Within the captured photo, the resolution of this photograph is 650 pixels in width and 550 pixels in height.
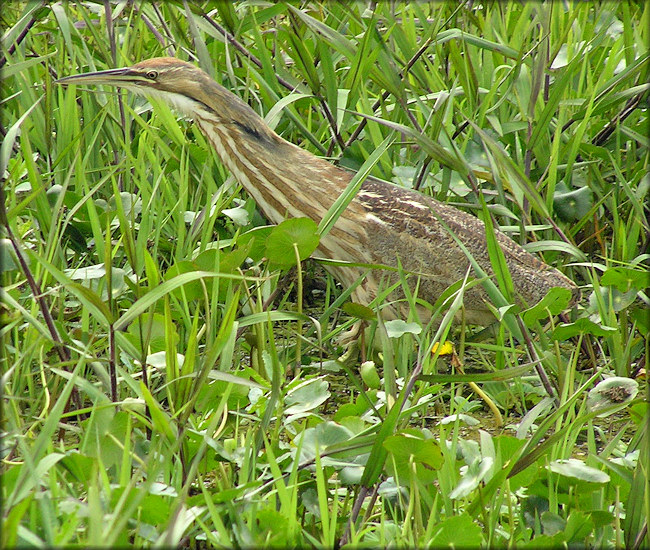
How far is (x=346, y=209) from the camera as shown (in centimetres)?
225

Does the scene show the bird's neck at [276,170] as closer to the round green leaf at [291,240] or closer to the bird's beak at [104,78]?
the bird's beak at [104,78]

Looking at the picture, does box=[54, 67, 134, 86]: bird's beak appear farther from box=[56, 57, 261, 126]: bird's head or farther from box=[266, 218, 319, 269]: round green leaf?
box=[266, 218, 319, 269]: round green leaf

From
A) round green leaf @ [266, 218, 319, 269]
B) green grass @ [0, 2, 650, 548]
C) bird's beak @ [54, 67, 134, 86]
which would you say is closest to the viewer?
green grass @ [0, 2, 650, 548]

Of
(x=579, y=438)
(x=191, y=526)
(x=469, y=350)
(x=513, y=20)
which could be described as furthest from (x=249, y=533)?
(x=513, y=20)

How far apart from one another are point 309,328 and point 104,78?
76 cm

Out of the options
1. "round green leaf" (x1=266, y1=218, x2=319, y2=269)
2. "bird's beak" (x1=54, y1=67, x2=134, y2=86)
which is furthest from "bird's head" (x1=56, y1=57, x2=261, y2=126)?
"round green leaf" (x1=266, y1=218, x2=319, y2=269)

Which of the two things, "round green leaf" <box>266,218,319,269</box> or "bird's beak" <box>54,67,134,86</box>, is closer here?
"round green leaf" <box>266,218,319,269</box>

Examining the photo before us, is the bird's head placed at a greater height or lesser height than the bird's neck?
greater

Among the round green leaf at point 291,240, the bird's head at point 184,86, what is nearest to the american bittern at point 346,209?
the bird's head at point 184,86

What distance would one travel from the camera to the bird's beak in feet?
6.95

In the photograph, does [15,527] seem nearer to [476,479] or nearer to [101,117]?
[476,479]

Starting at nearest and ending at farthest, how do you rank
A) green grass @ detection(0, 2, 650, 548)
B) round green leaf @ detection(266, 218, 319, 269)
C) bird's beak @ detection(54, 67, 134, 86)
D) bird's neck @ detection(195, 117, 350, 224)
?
green grass @ detection(0, 2, 650, 548), round green leaf @ detection(266, 218, 319, 269), bird's beak @ detection(54, 67, 134, 86), bird's neck @ detection(195, 117, 350, 224)

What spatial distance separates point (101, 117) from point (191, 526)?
4.20ft

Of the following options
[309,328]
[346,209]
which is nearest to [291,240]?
[346,209]
